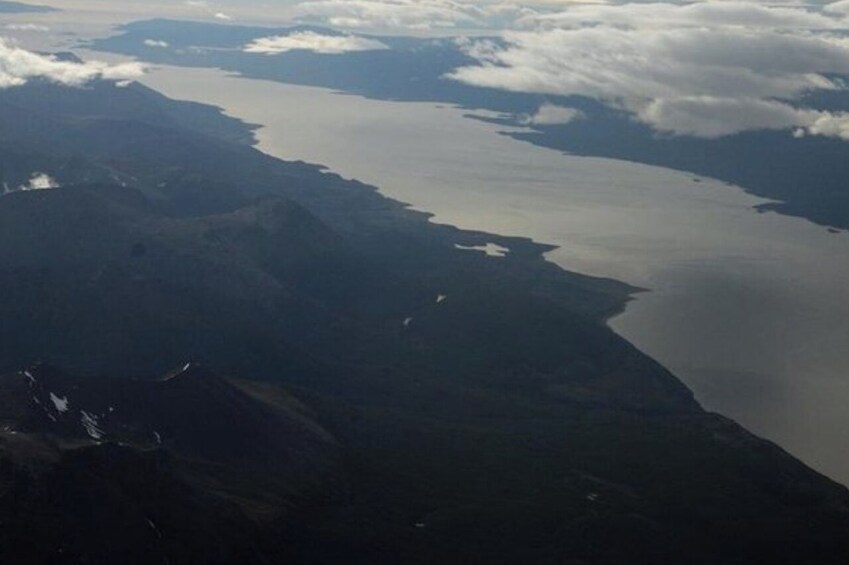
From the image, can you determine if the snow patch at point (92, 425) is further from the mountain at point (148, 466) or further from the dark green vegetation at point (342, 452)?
the dark green vegetation at point (342, 452)

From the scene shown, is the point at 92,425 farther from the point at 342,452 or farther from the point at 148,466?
the point at 342,452

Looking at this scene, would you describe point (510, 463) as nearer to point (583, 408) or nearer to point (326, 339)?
point (583, 408)

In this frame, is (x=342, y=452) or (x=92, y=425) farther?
(x=342, y=452)

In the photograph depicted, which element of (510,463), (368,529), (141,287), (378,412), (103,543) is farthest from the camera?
(141,287)

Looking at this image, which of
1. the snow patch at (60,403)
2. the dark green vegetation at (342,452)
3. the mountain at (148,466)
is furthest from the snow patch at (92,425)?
the snow patch at (60,403)

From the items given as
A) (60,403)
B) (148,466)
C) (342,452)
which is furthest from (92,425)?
(342,452)

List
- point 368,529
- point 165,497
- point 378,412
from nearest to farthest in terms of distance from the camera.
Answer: point 165,497, point 368,529, point 378,412

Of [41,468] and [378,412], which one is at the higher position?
Answer: [41,468]

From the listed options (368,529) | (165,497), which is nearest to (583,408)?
(368,529)
